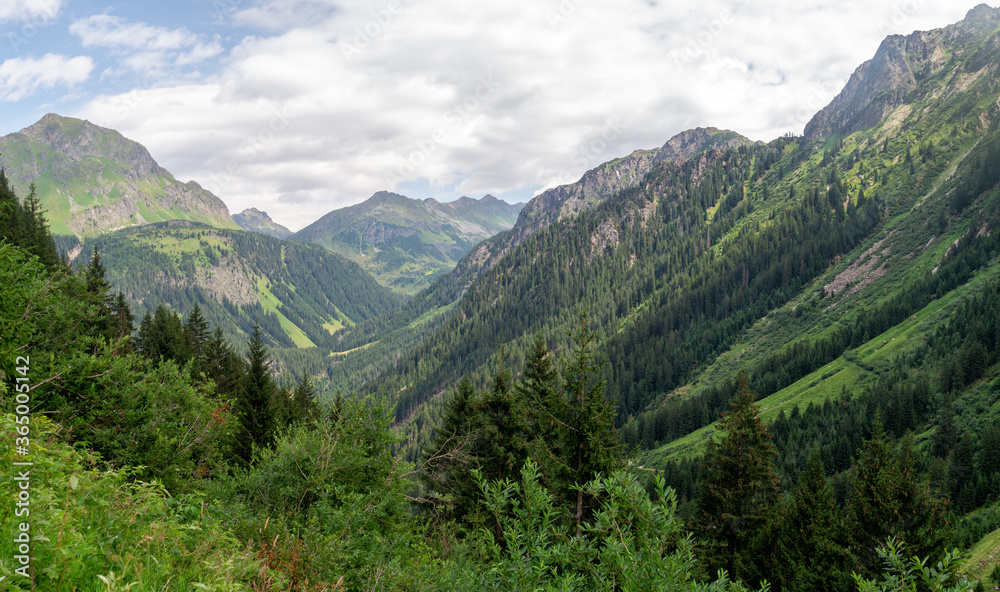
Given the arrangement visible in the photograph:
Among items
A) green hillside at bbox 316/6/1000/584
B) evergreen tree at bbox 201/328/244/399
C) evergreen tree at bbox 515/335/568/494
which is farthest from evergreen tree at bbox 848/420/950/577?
evergreen tree at bbox 201/328/244/399

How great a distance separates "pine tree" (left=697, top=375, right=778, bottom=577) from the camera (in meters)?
29.5

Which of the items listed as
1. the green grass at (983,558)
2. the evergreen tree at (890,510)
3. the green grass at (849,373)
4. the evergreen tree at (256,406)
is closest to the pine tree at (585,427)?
the evergreen tree at (890,510)

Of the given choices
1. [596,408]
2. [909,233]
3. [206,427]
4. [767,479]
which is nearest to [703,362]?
[909,233]

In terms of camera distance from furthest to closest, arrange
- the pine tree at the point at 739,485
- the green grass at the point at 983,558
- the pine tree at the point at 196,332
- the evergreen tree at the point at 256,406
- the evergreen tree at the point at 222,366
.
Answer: the pine tree at the point at 196,332 < the evergreen tree at the point at 222,366 < the evergreen tree at the point at 256,406 < the green grass at the point at 983,558 < the pine tree at the point at 739,485

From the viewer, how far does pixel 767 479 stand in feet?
96.8

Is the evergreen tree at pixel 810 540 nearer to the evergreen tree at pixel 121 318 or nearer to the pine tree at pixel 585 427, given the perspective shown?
the pine tree at pixel 585 427

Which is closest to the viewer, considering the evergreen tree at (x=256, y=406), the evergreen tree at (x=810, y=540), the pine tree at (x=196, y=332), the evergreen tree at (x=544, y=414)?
the evergreen tree at (x=544, y=414)

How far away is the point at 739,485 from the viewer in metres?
29.7

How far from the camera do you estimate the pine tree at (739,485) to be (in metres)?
29.5

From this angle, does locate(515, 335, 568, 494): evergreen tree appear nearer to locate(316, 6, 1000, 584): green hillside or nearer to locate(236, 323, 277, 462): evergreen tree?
locate(316, 6, 1000, 584): green hillside

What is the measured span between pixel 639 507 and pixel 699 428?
133739 mm

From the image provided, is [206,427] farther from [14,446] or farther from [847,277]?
[847,277]

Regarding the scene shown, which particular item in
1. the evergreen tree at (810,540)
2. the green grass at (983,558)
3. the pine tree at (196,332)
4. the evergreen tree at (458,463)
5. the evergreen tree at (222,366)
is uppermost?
the pine tree at (196,332)

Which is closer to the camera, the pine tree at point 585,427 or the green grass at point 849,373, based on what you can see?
the pine tree at point 585,427
